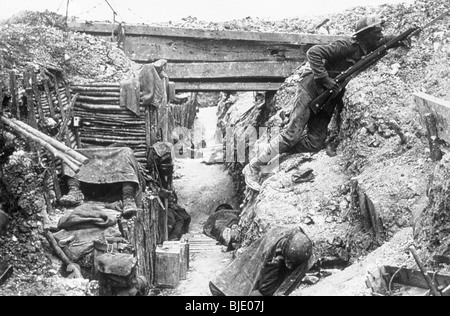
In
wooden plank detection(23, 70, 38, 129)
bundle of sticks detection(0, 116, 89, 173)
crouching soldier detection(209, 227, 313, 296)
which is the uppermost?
wooden plank detection(23, 70, 38, 129)

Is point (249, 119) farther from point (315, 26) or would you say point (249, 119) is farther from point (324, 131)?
point (324, 131)

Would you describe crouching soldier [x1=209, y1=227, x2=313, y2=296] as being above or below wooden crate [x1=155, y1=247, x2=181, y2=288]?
above

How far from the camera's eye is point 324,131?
1209cm

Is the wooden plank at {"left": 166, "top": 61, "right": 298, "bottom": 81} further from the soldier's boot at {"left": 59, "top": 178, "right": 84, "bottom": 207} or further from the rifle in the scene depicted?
the soldier's boot at {"left": 59, "top": 178, "right": 84, "bottom": 207}

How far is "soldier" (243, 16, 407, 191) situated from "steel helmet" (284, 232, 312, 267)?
14.8 feet

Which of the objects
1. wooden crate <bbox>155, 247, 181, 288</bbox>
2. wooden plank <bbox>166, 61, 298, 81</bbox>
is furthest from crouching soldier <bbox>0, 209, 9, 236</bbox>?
wooden plank <bbox>166, 61, 298, 81</bbox>

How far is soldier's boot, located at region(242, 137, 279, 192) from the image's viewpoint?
12.2m

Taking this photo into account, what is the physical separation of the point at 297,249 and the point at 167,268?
14.2 feet

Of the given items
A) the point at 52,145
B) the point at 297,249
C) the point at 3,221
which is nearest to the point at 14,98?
the point at 52,145

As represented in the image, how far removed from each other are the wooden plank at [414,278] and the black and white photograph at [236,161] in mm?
13

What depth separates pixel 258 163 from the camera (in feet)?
41.2

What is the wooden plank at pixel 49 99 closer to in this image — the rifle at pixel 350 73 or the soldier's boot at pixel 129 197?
the soldier's boot at pixel 129 197

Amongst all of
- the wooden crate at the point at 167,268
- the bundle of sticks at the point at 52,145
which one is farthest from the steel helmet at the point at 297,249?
the wooden crate at the point at 167,268

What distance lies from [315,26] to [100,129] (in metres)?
6.79
